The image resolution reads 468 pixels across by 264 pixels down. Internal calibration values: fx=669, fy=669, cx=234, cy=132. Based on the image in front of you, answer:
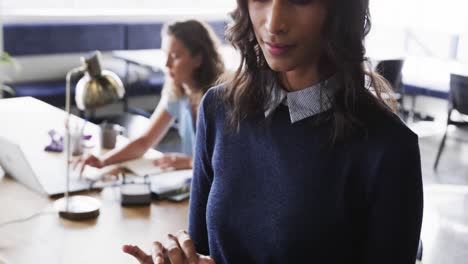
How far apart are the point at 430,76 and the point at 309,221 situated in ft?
18.3

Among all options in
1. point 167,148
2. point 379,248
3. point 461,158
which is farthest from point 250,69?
point 461,158

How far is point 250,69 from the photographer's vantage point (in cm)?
146

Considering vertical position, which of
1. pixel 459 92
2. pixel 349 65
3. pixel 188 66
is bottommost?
pixel 459 92

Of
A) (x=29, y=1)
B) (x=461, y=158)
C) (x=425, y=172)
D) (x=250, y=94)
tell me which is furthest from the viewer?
(x=29, y=1)

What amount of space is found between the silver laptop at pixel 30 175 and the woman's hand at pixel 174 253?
3.40 feet

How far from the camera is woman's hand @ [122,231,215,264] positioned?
1.39 m

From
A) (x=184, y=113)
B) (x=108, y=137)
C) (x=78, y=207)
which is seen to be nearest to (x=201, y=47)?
(x=184, y=113)

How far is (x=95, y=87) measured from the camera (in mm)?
2184

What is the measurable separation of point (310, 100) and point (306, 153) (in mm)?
104

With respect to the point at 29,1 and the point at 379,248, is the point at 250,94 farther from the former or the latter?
the point at 29,1

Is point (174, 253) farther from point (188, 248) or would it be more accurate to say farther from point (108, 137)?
point (108, 137)

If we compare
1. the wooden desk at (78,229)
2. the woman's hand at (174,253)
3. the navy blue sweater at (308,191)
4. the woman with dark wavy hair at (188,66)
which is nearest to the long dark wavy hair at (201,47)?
the woman with dark wavy hair at (188,66)

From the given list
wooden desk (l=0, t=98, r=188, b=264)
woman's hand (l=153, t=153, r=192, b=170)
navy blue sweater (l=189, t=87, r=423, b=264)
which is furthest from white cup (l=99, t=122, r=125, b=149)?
navy blue sweater (l=189, t=87, r=423, b=264)

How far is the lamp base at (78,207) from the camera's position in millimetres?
2170
